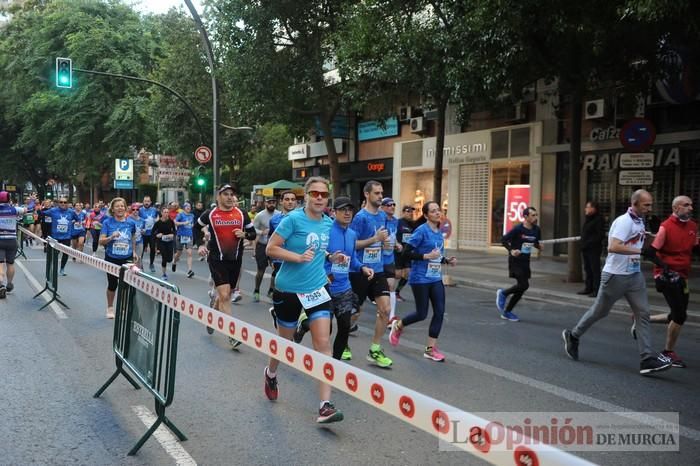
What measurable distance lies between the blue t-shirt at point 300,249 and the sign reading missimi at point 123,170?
33057 mm

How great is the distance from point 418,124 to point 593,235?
14.7 metres

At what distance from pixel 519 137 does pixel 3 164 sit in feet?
153

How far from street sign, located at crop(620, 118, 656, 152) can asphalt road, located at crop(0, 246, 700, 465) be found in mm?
4096

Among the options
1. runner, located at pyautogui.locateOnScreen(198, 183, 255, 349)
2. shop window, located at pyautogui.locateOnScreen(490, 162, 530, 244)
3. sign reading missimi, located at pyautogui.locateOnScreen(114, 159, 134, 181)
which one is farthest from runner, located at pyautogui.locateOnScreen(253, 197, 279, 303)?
sign reading missimi, located at pyautogui.locateOnScreen(114, 159, 134, 181)

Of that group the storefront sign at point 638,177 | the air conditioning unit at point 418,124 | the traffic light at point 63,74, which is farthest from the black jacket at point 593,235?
the traffic light at point 63,74

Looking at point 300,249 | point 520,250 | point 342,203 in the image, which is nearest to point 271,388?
point 300,249

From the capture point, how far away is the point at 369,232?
7023 mm

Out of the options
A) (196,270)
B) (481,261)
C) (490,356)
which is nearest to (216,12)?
(196,270)

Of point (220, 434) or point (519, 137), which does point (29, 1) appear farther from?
point (220, 434)

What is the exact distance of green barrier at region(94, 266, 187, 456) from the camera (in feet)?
13.8

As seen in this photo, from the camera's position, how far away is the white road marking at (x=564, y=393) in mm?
4832

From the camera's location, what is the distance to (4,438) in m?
4.34

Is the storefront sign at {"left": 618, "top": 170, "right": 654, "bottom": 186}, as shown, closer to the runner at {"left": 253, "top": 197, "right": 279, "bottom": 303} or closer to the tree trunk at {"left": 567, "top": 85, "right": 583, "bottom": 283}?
the tree trunk at {"left": 567, "top": 85, "right": 583, "bottom": 283}

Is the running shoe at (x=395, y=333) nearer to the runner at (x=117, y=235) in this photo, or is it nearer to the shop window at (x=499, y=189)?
the runner at (x=117, y=235)
